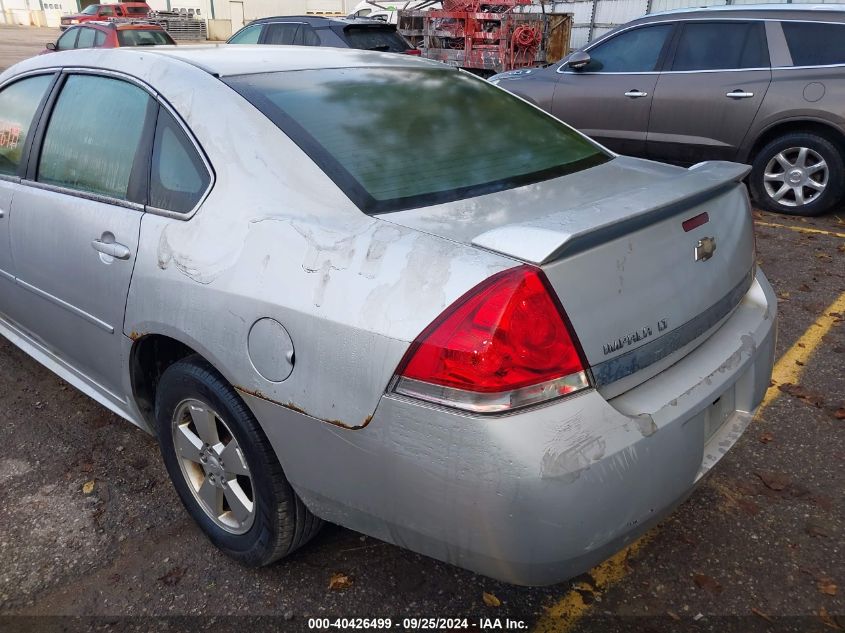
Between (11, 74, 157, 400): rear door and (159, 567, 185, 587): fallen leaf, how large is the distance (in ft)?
2.36

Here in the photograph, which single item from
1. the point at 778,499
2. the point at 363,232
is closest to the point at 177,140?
the point at 363,232

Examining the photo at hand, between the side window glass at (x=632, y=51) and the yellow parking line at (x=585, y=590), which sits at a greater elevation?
the side window glass at (x=632, y=51)

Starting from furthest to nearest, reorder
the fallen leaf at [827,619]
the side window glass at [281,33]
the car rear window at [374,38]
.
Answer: the side window glass at [281,33], the car rear window at [374,38], the fallen leaf at [827,619]

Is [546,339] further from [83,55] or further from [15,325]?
[15,325]

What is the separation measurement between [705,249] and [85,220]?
214 cm

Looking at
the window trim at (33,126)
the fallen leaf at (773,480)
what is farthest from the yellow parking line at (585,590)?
the window trim at (33,126)

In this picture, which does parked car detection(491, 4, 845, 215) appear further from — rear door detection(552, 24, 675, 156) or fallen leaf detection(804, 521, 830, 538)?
fallen leaf detection(804, 521, 830, 538)

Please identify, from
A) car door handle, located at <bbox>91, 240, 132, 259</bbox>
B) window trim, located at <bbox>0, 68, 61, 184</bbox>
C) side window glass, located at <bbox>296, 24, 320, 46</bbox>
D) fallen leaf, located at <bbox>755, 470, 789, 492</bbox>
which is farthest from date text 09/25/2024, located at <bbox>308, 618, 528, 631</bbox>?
side window glass, located at <bbox>296, 24, 320, 46</bbox>

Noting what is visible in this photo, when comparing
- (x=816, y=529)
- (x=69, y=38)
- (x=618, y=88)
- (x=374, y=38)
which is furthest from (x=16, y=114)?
(x=69, y=38)

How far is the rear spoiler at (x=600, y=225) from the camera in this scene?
65.9 inches

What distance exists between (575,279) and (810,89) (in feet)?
18.2

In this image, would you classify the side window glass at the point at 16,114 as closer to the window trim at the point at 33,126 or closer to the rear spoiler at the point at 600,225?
the window trim at the point at 33,126

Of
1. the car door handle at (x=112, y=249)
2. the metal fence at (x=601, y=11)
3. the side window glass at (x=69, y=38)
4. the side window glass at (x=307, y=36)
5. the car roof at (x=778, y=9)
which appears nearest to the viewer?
the car door handle at (x=112, y=249)

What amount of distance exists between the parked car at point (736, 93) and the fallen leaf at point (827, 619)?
496cm
